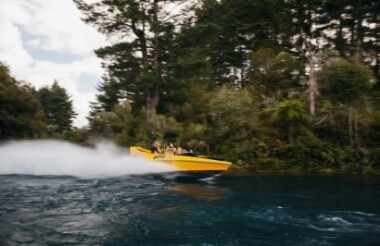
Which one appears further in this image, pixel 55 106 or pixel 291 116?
pixel 55 106

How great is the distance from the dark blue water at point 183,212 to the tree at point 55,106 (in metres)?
51.7

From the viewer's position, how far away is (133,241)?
30.2 ft

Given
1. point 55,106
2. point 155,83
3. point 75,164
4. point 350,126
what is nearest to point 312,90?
point 350,126

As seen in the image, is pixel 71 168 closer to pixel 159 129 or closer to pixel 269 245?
pixel 159 129

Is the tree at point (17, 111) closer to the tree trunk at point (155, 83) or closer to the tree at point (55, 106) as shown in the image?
the tree trunk at point (155, 83)

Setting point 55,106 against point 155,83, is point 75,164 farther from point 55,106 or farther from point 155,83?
point 55,106

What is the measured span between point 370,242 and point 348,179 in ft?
41.3

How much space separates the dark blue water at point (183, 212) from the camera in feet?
31.4

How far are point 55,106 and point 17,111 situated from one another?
38.1 meters

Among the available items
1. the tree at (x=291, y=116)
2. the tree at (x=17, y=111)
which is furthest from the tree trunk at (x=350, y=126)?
the tree at (x=17, y=111)

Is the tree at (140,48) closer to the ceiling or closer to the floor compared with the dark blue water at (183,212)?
closer to the ceiling

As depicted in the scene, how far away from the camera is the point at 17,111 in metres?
32.1

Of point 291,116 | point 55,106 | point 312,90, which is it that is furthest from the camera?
point 55,106

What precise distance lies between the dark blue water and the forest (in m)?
7.72
